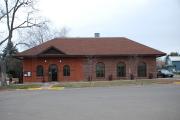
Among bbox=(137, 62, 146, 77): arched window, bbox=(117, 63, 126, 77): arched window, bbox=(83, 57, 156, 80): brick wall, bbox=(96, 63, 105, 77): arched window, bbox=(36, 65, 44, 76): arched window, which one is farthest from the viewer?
bbox=(137, 62, 146, 77): arched window

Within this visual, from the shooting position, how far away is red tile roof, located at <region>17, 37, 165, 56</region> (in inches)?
2199

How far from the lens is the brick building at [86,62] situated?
5541 centimetres

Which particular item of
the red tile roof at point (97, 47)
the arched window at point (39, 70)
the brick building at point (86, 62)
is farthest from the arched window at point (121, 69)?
the arched window at point (39, 70)

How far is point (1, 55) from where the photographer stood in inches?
1945

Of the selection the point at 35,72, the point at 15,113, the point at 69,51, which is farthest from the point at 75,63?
the point at 15,113

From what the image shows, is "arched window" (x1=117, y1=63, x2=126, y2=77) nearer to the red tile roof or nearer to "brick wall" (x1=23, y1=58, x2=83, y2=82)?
the red tile roof

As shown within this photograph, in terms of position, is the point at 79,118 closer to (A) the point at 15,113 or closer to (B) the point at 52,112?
(B) the point at 52,112

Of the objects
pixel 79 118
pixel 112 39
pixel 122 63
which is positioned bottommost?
pixel 79 118

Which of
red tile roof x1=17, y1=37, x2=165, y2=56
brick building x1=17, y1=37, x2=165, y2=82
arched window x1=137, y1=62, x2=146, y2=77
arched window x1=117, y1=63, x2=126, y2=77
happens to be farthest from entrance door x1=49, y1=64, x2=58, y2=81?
arched window x1=137, y1=62, x2=146, y2=77

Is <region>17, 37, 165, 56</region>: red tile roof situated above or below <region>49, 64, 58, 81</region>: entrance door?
above

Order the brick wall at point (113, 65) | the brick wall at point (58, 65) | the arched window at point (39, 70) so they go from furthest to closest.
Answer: the brick wall at point (113, 65) → the arched window at point (39, 70) → the brick wall at point (58, 65)

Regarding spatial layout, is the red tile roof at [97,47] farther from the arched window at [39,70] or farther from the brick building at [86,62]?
the arched window at [39,70]

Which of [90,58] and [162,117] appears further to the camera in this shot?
[90,58]

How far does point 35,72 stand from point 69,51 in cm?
561
